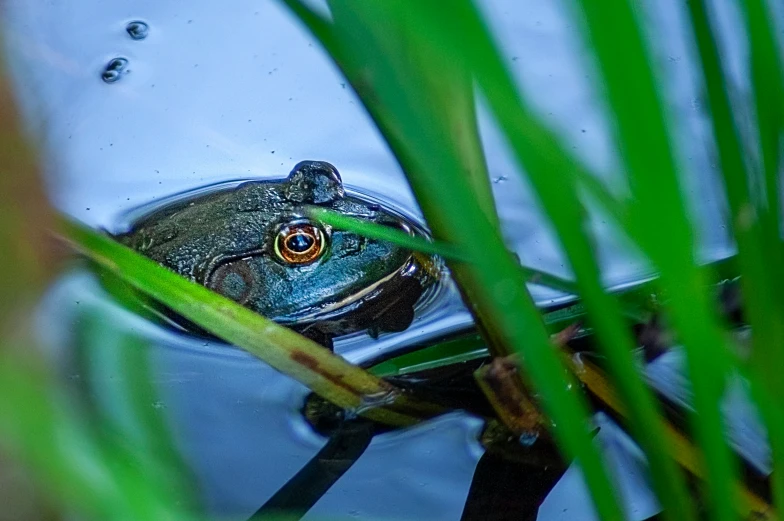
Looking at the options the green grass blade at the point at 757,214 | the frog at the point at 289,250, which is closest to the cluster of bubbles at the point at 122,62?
the frog at the point at 289,250

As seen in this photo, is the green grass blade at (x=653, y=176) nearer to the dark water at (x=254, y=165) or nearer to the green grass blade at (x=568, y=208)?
the green grass blade at (x=568, y=208)

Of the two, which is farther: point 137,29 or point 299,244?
point 137,29

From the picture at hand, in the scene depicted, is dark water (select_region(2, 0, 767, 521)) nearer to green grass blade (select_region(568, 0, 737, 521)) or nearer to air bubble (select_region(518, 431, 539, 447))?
air bubble (select_region(518, 431, 539, 447))

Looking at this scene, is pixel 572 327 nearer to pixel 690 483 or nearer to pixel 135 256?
pixel 690 483

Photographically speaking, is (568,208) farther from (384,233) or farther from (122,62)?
(122,62)

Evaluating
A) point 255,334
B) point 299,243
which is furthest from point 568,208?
point 299,243

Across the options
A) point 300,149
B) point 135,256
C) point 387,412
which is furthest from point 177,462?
point 300,149
